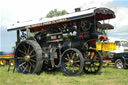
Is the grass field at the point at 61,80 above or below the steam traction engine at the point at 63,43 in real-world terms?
below

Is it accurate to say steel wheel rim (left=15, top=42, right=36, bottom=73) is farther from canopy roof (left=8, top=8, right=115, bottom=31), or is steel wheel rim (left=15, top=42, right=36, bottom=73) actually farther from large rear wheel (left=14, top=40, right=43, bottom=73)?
canopy roof (left=8, top=8, right=115, bottom=31)

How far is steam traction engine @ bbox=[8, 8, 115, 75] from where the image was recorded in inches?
430

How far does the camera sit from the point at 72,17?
11.0 metres

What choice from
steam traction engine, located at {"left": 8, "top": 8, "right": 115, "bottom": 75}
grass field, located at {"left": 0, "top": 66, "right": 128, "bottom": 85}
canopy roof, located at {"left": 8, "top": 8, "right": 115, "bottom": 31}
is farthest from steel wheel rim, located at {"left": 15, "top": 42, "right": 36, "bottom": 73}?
grass field, located at {"left": 0, "top": 66, "right": 128, "bottom": 85}

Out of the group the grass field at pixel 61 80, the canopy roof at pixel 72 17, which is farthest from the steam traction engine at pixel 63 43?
the grass field at pixel 61 80

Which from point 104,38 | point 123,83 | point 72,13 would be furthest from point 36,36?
point 123,83

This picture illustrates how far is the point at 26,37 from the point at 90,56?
4.19 m

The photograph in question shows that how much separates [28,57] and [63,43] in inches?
82.9

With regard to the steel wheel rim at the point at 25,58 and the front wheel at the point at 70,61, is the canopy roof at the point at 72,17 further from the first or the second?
the front wheel at the point at 70,61

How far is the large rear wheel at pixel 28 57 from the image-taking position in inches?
452

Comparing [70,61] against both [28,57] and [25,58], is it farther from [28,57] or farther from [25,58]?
[25,58]

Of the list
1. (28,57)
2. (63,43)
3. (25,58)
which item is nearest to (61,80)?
(63,43)

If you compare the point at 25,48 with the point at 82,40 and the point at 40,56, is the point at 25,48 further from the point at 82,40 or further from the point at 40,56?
the point at 82,40

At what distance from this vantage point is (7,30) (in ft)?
44.1
